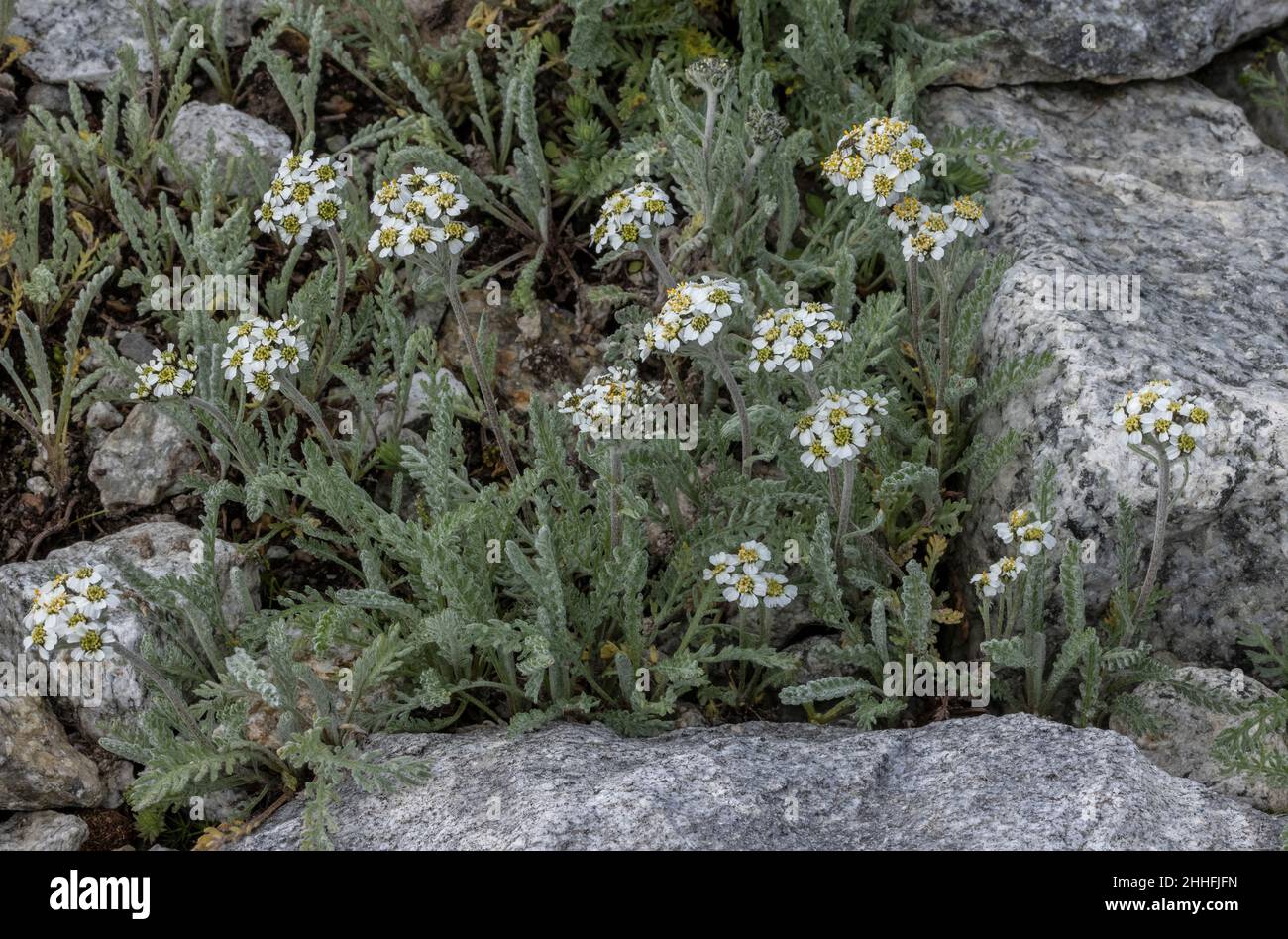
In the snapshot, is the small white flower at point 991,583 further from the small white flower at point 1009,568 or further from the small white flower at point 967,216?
the small white flower at point 967,216

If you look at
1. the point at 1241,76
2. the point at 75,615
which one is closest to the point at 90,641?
the point at 75,615

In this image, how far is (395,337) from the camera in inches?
207

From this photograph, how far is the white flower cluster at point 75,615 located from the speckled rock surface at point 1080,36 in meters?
4.65

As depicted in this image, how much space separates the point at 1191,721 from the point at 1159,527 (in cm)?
75

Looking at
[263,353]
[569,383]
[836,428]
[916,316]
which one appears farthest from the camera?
[569,383]

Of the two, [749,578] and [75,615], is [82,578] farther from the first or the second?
[749,578]

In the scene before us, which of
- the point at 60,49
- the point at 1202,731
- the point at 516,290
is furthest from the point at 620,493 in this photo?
the point at 60,49

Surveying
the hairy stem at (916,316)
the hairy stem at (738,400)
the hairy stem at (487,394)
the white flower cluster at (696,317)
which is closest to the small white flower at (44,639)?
the hairy stem at (487,394)

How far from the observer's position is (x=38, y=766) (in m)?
4.35

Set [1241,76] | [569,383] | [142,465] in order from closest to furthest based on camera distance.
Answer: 1. [142,465]
2. [569,383]
3. [1241,76]

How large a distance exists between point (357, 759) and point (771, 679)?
1.53 meters

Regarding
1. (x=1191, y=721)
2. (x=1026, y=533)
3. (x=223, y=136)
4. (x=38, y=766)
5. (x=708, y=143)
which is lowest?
(x=38, y=766)

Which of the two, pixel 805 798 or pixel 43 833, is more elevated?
pixel 805 798

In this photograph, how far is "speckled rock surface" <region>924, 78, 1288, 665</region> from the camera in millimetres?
4602
